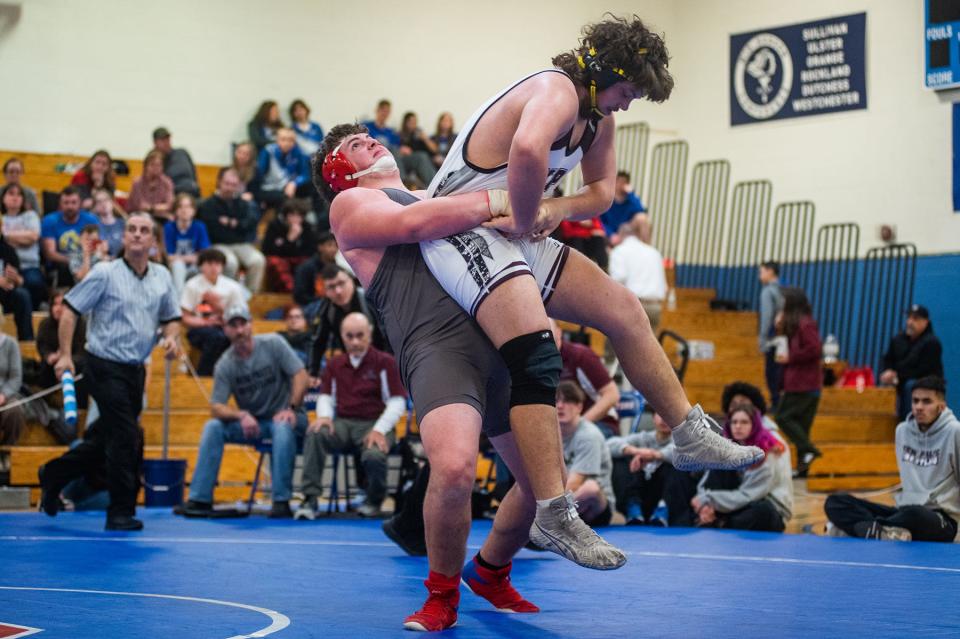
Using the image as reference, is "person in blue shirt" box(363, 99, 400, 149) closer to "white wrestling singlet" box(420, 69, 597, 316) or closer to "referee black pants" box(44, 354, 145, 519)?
"referee black pants" box(44, 354, 145, 519)

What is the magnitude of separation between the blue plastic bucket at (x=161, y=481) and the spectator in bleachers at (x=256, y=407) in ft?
2.31

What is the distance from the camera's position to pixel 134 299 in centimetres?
788

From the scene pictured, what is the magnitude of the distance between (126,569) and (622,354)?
253 cm

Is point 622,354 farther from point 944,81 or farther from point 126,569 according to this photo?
point 944,81

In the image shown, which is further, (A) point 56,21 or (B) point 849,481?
(A) point 56,21

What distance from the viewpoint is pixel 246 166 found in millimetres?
14281

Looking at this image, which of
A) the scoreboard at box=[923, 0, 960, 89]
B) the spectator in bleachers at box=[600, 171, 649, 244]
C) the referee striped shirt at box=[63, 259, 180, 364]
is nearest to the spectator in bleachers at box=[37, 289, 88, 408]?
the referee striped shirt at box=[63, 259, 180, 364]

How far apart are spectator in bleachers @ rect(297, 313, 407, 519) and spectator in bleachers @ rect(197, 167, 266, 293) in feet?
13.4

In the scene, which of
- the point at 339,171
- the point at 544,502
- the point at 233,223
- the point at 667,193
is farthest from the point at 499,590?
the point at 667,193

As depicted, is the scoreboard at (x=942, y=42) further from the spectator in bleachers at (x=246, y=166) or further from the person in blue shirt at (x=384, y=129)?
the spectator in bleachers at (x=246, y=166)

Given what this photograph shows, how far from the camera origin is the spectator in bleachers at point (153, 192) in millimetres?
12867

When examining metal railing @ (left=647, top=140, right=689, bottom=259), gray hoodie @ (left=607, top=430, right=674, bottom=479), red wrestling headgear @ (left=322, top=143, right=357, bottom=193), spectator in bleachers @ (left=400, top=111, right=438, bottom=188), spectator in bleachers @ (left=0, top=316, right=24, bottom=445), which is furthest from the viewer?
metal railing @ (left=647, top=140, right=689, bottom=259)

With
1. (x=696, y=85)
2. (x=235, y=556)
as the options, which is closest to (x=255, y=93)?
(x=696, y=85)

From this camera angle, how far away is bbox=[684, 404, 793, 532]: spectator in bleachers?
8.14 meters
